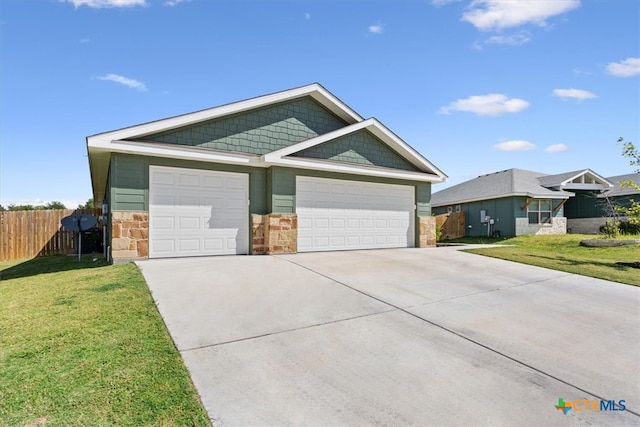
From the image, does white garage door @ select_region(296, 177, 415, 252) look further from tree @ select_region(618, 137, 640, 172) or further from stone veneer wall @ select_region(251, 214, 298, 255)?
tree @ select_region(618, 137, 640, 172)

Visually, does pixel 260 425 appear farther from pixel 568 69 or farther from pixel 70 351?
pixel 568 69

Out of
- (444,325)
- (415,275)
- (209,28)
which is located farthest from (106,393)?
(209,28)

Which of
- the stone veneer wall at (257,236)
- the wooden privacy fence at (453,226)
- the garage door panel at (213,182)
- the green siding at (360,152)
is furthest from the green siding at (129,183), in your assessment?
the wooden privacy fence at (453,226)

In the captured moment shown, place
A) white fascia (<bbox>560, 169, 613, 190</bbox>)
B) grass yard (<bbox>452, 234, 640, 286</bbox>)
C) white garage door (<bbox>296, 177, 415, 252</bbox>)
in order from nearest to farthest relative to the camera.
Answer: grass yard (<bbox>452, 234, 640, 286</bbox>) < white garage door (<bbox>296, 177, 415, 252</bbox>) < white fascia (<bbox>560, 169, 613, 190</bbox>)

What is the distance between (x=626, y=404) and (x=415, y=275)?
14.5 ft

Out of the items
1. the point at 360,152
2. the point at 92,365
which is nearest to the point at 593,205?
the point at 360,152

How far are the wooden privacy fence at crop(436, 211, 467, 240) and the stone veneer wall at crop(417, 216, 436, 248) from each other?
366 inches

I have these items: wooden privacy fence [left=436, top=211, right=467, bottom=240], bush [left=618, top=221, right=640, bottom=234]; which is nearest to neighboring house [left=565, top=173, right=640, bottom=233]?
bush [left=618, top=221, right=640, bottom=234]

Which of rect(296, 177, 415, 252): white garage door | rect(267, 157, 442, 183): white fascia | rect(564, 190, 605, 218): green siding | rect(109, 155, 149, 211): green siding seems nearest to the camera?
rect(109, 155, 149, 211): green siding

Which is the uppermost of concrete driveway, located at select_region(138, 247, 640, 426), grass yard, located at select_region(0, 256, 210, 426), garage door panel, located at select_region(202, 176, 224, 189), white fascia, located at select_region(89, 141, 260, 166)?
white fascia, located at select_region(89, 141, 260, 166)

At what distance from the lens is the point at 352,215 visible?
36.9ft

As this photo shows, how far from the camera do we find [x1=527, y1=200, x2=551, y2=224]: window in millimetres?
20219

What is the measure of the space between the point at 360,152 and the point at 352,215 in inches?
90.9

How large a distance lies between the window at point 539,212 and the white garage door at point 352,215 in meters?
12.3
